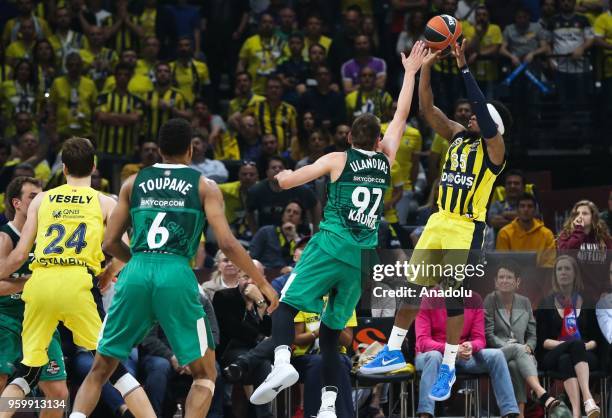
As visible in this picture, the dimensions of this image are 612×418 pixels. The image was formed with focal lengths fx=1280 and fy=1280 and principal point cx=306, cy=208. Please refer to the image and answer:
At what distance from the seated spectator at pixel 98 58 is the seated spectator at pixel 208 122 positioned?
1.64 meters

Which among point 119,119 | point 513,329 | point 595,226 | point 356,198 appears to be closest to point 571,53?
point 595,226

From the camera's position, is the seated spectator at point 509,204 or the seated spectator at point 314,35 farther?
the seated spectator at point 314,35

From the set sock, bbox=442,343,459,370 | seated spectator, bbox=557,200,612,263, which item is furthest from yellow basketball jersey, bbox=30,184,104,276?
seated spectator, bbox=557,200,612,263

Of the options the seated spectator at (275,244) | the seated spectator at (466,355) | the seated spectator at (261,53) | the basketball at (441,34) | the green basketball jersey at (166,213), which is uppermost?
the seated spectator at (261,53)

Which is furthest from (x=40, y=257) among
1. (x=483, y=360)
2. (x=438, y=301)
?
(x=483, y=360)

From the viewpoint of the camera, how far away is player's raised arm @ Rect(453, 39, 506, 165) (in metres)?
10.5

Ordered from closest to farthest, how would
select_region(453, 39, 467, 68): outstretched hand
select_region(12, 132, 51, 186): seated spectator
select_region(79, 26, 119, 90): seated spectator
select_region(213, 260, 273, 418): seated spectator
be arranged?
select_region(453, 39, 467, 68): outstretched hand < select_region(213, 260, 273, 418): seated spectator < select_region(12, 132, 51, 186): seated spectator < select_region(79, 26, 119, 90): seated spectator

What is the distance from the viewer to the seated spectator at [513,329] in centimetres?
1289

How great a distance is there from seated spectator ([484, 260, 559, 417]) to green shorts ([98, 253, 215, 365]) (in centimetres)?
484

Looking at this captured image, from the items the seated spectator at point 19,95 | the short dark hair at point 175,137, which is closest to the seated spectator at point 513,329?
the short dark hair at point 175,137

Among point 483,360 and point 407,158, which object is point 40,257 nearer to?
point 483,360

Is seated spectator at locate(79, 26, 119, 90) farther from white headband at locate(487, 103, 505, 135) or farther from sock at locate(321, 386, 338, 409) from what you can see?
sock at locate(321, 386, 338, 409)

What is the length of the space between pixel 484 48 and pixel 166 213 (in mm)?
10197

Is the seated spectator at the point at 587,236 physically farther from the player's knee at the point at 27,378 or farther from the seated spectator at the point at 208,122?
the player's knee at the point at 27,378
